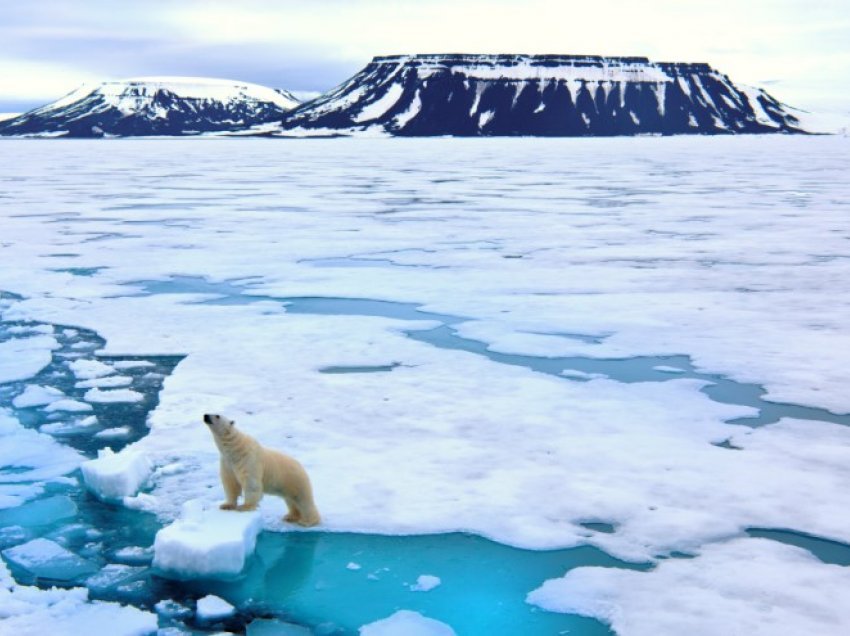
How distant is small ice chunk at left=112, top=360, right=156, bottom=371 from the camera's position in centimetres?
756

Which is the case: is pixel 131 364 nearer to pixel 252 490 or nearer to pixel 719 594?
pixel 252 490

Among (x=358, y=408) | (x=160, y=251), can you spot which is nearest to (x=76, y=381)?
(x=358, y=408)

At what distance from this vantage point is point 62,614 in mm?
3811

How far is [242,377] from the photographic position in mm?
7348

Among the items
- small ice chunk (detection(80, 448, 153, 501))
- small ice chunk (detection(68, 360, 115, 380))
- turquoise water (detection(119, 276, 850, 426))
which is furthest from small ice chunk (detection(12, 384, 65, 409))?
turquoise water (detection(119, 276, 850, 426))

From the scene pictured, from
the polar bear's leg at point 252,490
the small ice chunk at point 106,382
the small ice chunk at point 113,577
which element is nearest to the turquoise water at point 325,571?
the small ice chunk at point 113,577

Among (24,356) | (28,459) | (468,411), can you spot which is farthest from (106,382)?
(468,411)

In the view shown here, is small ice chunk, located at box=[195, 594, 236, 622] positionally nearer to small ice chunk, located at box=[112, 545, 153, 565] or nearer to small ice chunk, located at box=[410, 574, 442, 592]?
small ice chunk, located at box=[112, 545, 153, 565]

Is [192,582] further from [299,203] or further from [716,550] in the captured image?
[299,203]

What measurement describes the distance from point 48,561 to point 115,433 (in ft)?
5.72

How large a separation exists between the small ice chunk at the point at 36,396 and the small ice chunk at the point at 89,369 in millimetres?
345

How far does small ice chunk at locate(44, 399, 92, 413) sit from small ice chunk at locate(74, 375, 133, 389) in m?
0.36

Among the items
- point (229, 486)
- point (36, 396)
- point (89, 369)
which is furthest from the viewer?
point (89, 369)

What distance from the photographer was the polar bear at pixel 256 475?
435 cm
